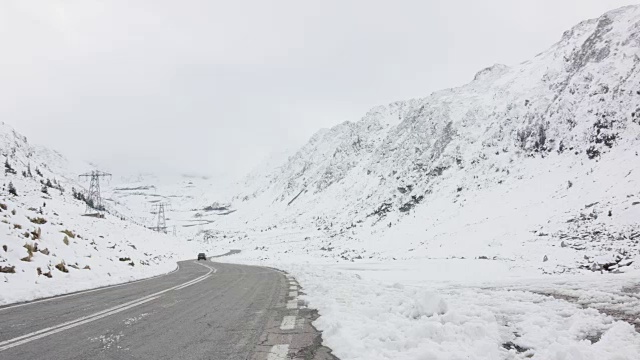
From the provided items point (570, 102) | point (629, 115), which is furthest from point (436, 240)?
point (570, 102)

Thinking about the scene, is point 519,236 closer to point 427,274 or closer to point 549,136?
point 427,274

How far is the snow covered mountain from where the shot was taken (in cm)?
3117

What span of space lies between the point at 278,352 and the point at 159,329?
240 cm

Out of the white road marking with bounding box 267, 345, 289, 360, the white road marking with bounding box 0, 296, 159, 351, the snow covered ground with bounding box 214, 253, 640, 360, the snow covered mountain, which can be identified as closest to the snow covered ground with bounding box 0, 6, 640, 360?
the snow covered ground with bounding box 214, 253, 640, 360

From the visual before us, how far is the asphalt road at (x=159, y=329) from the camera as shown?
16.2 feet

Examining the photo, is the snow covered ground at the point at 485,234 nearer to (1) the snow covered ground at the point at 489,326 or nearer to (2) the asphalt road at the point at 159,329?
(1) the snow covered ground at the point at 489,326

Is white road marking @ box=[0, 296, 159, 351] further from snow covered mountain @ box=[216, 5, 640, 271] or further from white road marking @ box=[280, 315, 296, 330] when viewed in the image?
snow covered mountain @ box=[216, 5, 640, 271]

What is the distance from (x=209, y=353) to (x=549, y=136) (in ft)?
193

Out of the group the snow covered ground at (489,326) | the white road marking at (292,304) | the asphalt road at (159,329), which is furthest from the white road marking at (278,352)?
the white road marking at (292,304)

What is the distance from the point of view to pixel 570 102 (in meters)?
55.3

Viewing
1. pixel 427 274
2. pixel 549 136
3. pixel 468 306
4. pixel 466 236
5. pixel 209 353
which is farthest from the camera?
pixel 549 136

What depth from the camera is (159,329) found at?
6.34 metres

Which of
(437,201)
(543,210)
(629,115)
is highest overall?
(629,115)

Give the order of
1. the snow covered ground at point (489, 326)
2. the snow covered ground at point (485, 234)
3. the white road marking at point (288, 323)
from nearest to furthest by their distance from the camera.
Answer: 1. the snow covered ground at point (489, 326)
2. the snow covered ground at point (485, 234)
3. the white road marking at point (288, 323)
